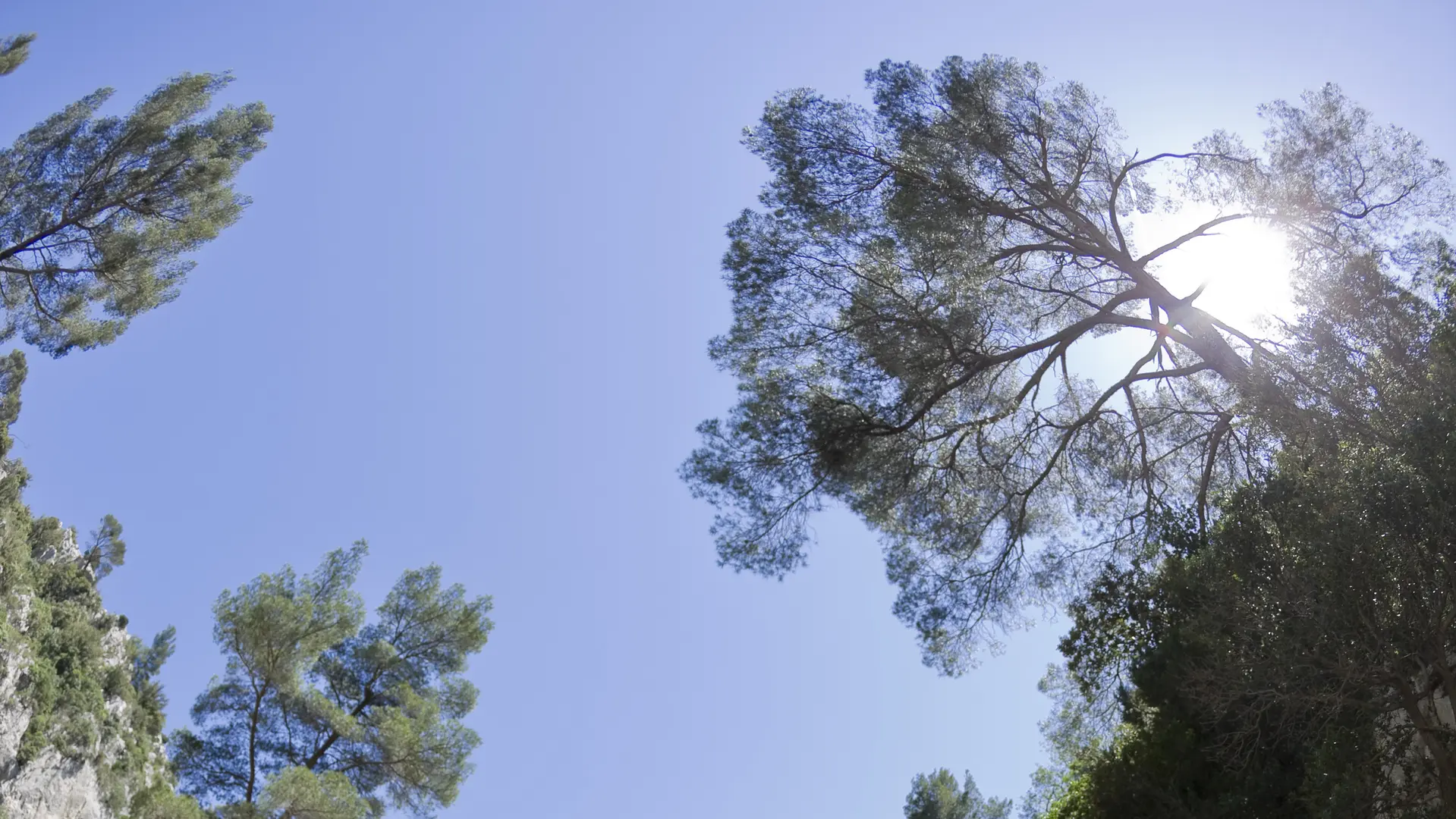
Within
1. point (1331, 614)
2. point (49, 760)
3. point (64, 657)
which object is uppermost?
point (64, 657)

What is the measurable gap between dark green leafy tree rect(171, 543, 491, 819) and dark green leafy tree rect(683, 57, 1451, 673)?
23.4 feet

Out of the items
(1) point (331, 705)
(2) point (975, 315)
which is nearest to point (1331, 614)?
(2) point (975, 315)

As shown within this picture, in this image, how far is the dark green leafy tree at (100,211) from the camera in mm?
13344

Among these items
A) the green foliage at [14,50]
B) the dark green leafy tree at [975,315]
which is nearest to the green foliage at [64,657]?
the green foliage at [14,50]

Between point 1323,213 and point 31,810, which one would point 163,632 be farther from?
point 1323,213

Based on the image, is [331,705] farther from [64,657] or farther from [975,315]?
[975,315]

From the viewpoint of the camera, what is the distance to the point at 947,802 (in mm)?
20031

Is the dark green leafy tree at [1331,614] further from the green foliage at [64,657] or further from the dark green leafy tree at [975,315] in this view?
the green foliage at [64,657]

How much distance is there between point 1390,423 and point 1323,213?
458cm

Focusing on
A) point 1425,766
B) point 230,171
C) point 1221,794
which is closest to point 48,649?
point 230,171

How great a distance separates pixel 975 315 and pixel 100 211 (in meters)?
11.5

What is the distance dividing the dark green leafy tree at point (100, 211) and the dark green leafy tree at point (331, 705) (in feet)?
14.9

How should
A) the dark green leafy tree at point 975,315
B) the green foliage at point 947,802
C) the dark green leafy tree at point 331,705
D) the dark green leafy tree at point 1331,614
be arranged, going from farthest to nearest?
the green foliage at point 947,802 < the dark green leafy tree at point 331,705 < the dark green leafy tree at point 975,315 < the dark green leafy tree at point 1331,614

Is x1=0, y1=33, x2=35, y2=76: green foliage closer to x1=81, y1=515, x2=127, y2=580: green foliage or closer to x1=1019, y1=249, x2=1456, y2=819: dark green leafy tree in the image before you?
x1=81, y1=515, x2=127, y2=580: green foliage
